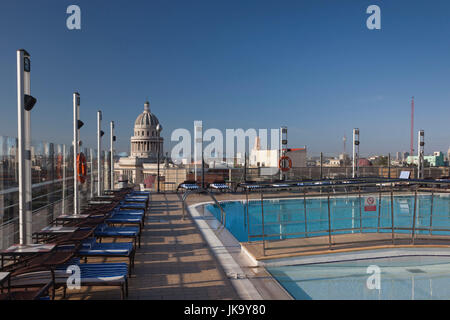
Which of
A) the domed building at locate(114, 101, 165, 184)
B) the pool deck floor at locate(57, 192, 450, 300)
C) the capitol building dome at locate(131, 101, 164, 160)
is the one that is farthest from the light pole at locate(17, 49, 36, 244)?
the capitol building dome at locate(131, 101, 164, 160)

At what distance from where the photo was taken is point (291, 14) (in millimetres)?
11109

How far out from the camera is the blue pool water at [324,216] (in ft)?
23.8

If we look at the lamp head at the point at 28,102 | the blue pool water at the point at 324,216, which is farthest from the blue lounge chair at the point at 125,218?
the lamp head at the point at 28,102

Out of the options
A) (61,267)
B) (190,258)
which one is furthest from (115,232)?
(61,267)

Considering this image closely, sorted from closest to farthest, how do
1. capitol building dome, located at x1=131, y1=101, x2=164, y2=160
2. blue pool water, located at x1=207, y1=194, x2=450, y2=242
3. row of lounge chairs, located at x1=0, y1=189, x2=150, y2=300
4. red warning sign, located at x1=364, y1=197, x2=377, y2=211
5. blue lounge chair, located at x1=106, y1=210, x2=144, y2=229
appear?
row of lounge chairs, located at x1=0, y1=189, x2=150, y2=300 < red warning sign, located at x1=364, y1=197, x2=377, y2=211 < blue lounge chair, located at x1=106, y1=210, x2=144, y2=229 < blue pool water, located at x1=207, y1=194, x2=450, y2=242 < capitol building dome, located at x1=131, y1=101, x2=164, y2=160

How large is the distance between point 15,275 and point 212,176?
16838 mm

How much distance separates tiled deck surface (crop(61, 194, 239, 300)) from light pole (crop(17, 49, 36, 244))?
3.78 feet

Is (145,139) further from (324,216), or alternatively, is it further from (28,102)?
(28,102)

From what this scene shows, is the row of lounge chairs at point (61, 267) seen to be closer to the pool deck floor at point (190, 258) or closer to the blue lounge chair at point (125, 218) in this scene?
the pool deck floor at point (190, 258)

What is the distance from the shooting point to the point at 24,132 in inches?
161

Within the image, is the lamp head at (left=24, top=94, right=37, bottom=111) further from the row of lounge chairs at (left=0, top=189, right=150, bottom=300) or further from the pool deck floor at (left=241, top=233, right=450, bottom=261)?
the pool deck floor at (left=241, top=233, right=450, bottom=261)

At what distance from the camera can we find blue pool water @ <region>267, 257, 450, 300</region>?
378 cm

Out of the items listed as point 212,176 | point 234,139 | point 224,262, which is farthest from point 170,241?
point 234,139
